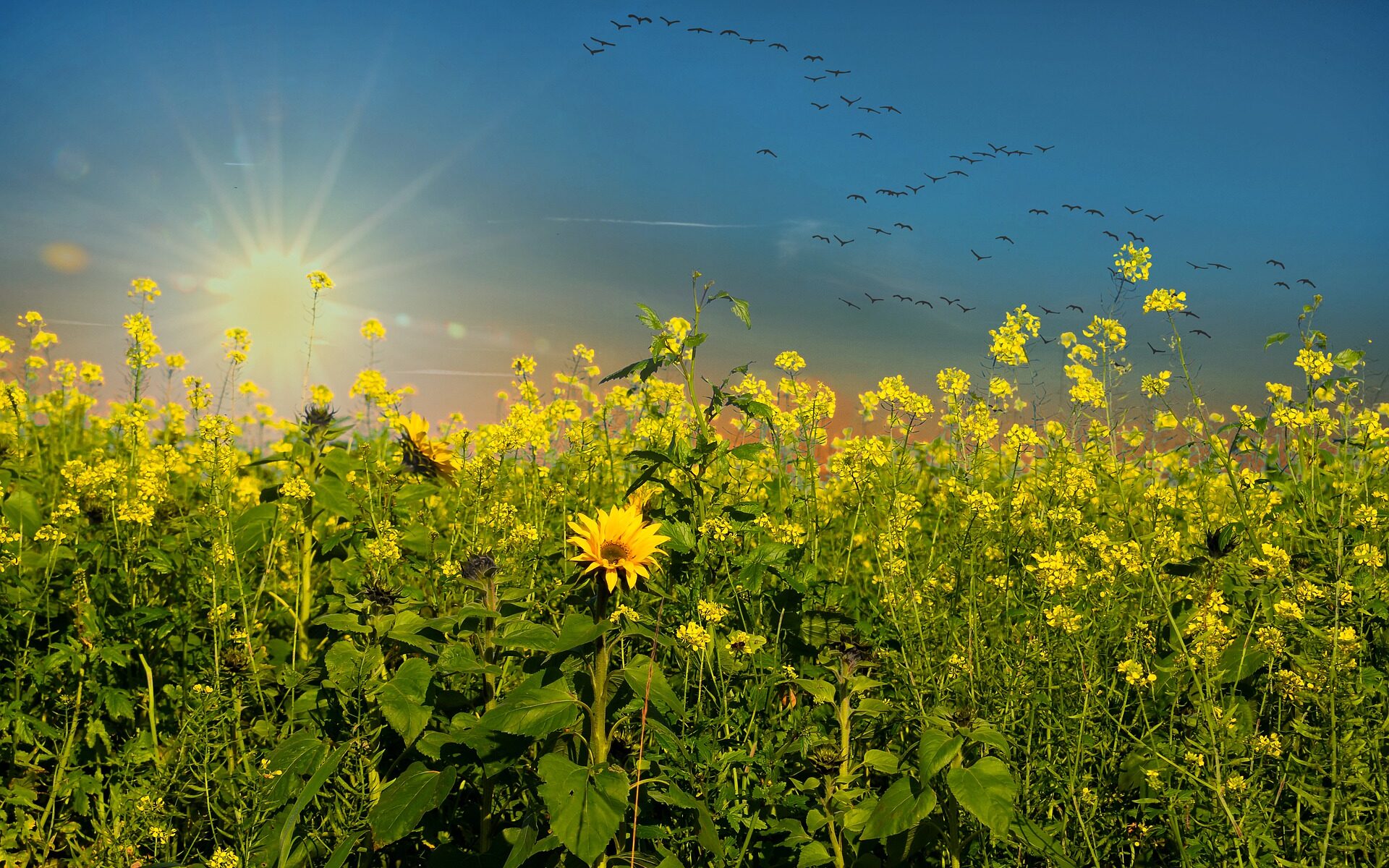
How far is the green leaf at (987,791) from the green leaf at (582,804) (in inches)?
29.7

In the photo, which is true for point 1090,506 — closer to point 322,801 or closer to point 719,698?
point 719,698

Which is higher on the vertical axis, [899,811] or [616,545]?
[616,545]

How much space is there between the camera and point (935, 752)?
2041 mm

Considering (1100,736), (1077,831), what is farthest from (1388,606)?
(1077,831)

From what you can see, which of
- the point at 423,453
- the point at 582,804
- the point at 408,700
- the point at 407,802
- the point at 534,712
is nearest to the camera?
the point at 582,804

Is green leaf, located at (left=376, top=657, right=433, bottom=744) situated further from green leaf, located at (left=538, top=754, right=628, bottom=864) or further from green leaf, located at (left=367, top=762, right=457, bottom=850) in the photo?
green leaf, located at (left=538, top=754, right=628, bottom=864)

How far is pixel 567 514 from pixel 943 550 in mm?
1852

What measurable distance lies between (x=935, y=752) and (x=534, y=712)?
0.92 meters

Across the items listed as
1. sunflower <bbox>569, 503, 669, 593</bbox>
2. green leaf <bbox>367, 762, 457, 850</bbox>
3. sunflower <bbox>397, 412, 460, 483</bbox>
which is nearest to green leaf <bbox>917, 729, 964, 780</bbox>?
sunflower <bbox>569, 503, 669, 593</bbox>

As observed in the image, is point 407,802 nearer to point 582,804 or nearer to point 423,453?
point 582,804

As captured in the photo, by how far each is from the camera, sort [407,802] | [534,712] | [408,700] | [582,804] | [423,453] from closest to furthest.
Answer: [582,804] → [534,712] → [407,802] → [408,700] → [423,453]

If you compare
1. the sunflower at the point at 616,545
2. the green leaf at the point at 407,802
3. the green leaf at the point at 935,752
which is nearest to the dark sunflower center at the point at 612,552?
the sunflower at the point at 616,545

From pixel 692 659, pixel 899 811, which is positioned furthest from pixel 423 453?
pixel 899 811

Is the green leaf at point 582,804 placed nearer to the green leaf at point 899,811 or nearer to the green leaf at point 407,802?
the green leaf at point 407,802
